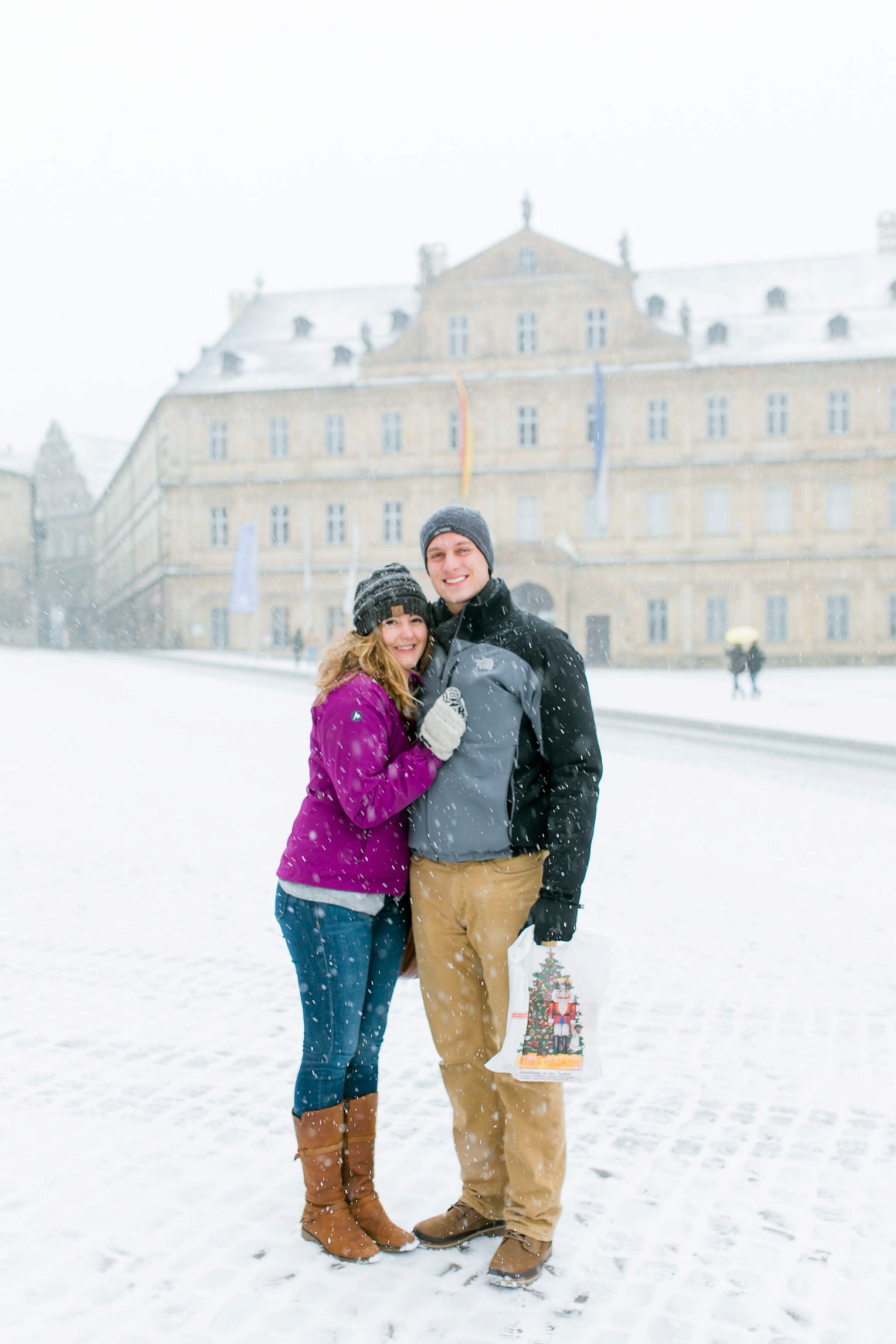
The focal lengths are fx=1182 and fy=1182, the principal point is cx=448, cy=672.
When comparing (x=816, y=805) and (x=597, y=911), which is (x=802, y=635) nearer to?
(x=816, y=805)

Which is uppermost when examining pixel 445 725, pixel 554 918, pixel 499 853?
pixel 445 725

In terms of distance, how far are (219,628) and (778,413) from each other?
24.1 meters

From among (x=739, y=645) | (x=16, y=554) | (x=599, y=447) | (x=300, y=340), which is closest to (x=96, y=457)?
(x=16, y=554)

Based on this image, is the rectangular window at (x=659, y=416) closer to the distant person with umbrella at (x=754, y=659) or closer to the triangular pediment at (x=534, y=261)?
the triangular pediment at (x=534, y=261)

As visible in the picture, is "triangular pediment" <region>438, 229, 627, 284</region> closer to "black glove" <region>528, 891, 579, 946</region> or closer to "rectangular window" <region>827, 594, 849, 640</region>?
"rectangular window" <region>827, 594, 849, 640</region>

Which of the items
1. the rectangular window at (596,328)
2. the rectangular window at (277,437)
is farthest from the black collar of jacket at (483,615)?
the rectangular window at (277,437)

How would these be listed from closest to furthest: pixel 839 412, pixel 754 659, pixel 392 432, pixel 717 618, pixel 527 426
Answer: pixel 754 659 → pixel 839 412 → pixel 717 618 → pixel 527 426 → pixel 392 432

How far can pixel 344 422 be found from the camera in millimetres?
48469

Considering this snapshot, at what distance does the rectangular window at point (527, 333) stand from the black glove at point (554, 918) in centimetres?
4543

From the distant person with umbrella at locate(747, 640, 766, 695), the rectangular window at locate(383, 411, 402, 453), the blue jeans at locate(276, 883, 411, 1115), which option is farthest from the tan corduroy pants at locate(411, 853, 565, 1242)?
the rectangular window at locate(383, 411, 402, 453)

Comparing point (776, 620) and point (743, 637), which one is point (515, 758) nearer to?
point (743, 637)

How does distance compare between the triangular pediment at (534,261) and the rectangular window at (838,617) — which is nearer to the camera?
the rectangular window at (838,617)

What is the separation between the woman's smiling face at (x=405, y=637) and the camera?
129 inches

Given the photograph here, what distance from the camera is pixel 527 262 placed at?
46.2 m
